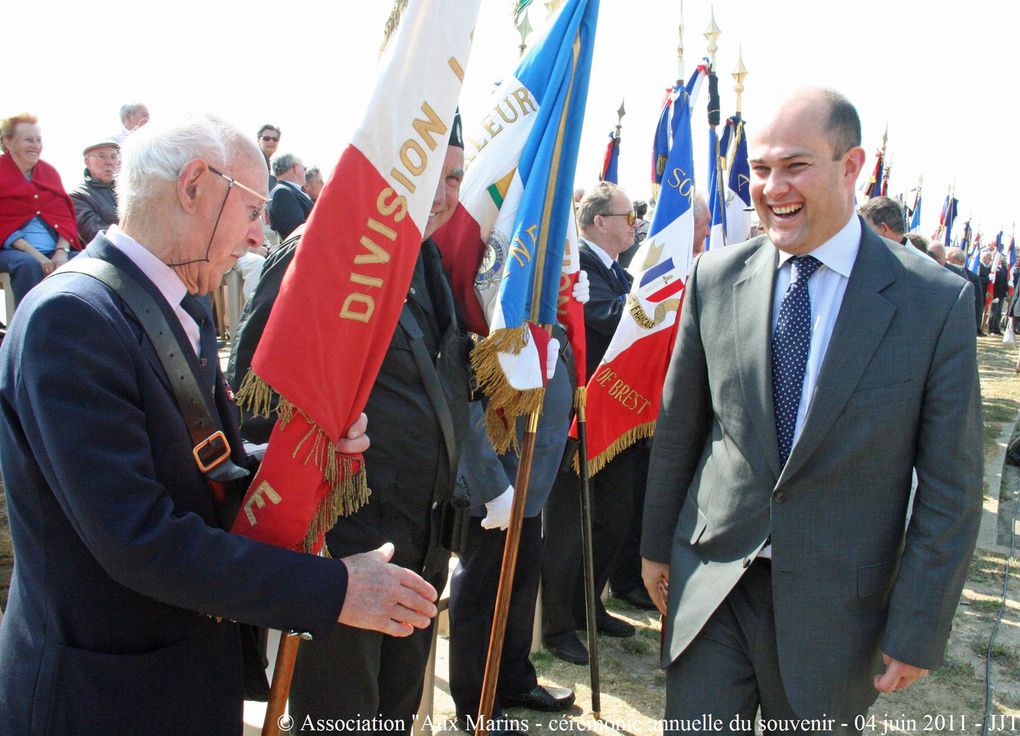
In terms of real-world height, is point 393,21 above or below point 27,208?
above

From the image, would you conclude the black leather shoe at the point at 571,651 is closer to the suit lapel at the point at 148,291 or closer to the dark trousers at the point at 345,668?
the dark trousers at the point at 345,668

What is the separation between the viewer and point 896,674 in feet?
6.52

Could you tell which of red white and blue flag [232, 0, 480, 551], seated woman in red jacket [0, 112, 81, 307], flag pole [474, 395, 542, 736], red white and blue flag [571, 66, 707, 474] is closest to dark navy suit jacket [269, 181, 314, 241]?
seated woman in red jacket [0, 112, 81, 307]

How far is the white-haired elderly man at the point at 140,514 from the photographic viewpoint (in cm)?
140

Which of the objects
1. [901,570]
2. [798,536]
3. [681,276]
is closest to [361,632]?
[798,536]

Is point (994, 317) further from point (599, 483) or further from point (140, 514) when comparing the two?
point (140, 514)

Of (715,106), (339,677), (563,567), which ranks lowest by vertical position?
(563,567)

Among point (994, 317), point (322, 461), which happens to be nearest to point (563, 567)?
point (322, 461)

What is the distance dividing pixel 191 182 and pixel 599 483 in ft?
11.0

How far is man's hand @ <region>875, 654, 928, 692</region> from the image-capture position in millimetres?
1973

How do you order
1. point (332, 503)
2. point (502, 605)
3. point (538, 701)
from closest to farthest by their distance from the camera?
point (332, 503)
point (502, 605)
point (538, 701)

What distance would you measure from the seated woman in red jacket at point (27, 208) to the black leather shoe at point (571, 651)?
4010mm

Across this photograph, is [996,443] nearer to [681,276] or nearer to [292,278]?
[681,276]

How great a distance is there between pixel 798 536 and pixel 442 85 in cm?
138
